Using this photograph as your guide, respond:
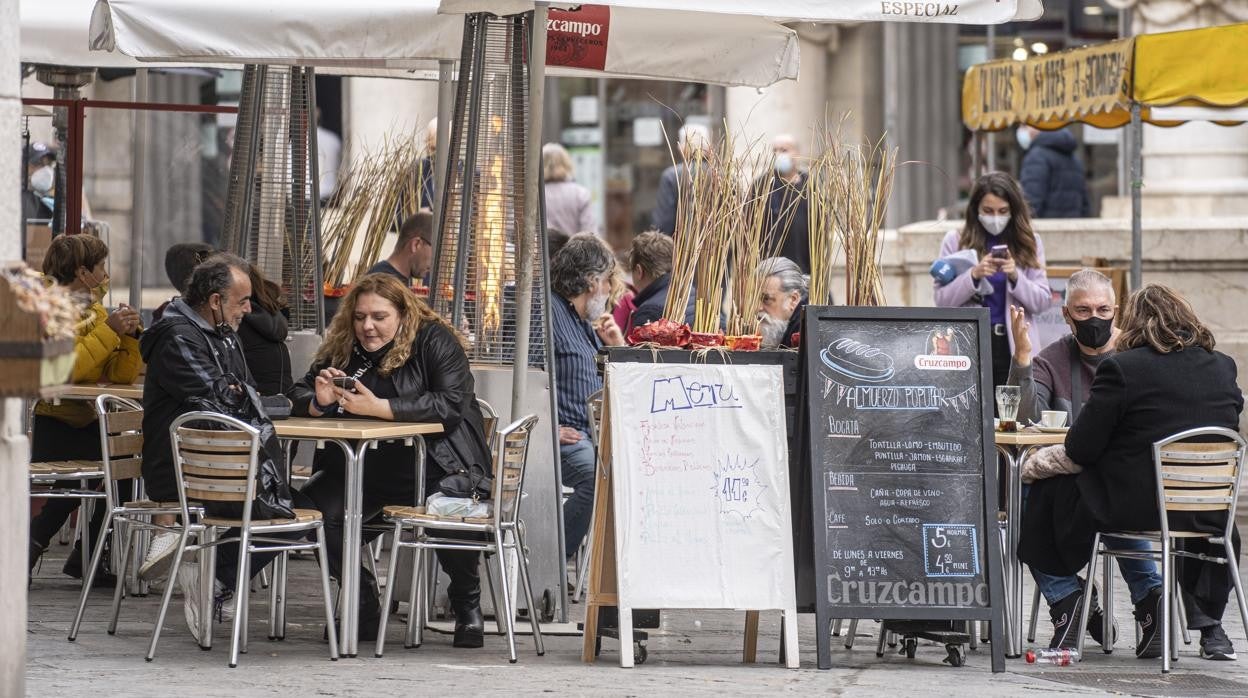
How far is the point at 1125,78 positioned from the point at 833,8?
3722 millimetres

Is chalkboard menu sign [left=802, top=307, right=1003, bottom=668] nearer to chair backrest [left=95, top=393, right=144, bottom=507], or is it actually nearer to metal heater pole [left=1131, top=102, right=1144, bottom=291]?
chair backrest [left=95, top=393, right=144, bottom=507]

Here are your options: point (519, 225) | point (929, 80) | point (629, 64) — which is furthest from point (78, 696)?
point (929, 80)

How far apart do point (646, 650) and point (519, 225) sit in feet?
6.23

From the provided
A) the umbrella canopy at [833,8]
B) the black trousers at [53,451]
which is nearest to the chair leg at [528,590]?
the umbrella canopy at [833,8]

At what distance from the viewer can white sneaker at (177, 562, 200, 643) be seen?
23.4 ft

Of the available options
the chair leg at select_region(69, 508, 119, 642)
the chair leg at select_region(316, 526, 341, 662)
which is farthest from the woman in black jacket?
the chair leg at select_region(316, 526, 341, 662)

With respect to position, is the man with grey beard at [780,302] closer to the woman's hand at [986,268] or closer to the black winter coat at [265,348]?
Result: the woman's hand at [986,268]

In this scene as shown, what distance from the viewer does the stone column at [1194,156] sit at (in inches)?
572

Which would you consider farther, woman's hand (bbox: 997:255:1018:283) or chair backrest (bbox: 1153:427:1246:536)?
woman's hand (bbox: 997:255:1018:283)

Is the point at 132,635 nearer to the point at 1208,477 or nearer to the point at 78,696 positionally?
the point at 78,696

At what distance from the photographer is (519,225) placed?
7.95 meters

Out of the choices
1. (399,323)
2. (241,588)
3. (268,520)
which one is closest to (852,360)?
(399,323)

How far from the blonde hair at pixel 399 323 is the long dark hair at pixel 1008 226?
3359 mm

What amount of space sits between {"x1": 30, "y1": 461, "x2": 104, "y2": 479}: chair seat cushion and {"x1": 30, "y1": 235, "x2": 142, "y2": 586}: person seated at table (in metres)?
0.20
